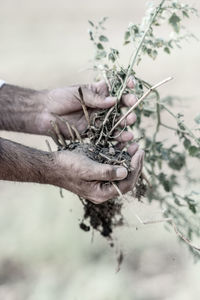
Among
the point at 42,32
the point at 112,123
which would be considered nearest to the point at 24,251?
the point at 112,123

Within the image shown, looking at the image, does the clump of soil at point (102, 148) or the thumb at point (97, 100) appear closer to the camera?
the clump of soil at point (102, 148)

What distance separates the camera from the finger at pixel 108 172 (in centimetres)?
208

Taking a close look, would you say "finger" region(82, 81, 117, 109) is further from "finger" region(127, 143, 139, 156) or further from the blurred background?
"finger" region(127, 143, 139, 156)

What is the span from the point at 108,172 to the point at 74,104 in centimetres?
57

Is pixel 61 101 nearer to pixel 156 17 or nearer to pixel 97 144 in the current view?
pixel 97 144

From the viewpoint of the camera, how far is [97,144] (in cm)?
228

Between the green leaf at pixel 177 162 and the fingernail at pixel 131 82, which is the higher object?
the fingernail at pixel 131 82

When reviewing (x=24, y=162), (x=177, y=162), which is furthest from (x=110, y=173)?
(x=177, y=162)

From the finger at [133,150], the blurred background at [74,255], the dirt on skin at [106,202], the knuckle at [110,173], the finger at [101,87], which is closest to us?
the knuckle at [110,173]

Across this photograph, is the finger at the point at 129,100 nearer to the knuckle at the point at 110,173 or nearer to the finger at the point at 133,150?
the finger at the point at 133,150

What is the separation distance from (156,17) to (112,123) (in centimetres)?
52

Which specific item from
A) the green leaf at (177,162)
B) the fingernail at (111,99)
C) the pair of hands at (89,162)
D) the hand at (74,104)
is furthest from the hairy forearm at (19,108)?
the green leaf at (177,162)

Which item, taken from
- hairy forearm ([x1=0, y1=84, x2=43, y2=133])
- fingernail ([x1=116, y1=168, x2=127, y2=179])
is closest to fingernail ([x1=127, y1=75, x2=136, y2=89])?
fingernail ([x1=116, y1=168, x2=127, y2=179])

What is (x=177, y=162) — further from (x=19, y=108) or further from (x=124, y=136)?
(x=19, y=108)
